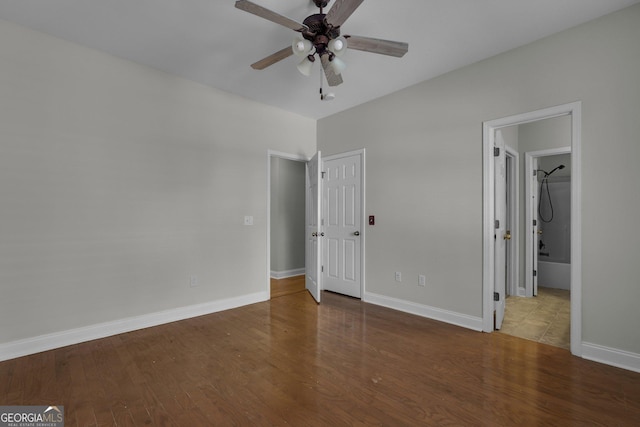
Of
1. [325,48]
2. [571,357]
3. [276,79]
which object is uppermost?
[276,79]

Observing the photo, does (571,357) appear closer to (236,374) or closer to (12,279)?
(236,374)

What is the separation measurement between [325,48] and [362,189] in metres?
2.22

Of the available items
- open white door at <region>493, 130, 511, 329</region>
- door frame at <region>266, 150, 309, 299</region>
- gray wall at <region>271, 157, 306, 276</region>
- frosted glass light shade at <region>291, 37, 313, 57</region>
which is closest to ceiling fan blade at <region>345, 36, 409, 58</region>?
frosted glass light shade at <region>291, 37, 313, 57</region>

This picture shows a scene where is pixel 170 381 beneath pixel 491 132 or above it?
beneath

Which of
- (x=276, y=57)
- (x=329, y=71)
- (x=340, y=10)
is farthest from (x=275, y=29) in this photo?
(x=340, y=10)

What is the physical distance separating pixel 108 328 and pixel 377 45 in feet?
11.4

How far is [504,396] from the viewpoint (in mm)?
1993

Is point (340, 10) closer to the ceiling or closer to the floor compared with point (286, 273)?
closer to the ceiling

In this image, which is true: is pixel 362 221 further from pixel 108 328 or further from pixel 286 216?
pixel 108 328

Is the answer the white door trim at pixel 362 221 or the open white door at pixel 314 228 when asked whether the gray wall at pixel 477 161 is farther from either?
the open white door at pixel 314 228

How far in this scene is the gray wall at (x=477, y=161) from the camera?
2.35m

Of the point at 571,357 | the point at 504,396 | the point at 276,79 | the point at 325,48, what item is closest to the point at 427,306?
the point at 571,357

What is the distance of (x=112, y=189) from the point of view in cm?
301

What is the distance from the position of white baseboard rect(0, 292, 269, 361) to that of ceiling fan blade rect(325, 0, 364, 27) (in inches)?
127
